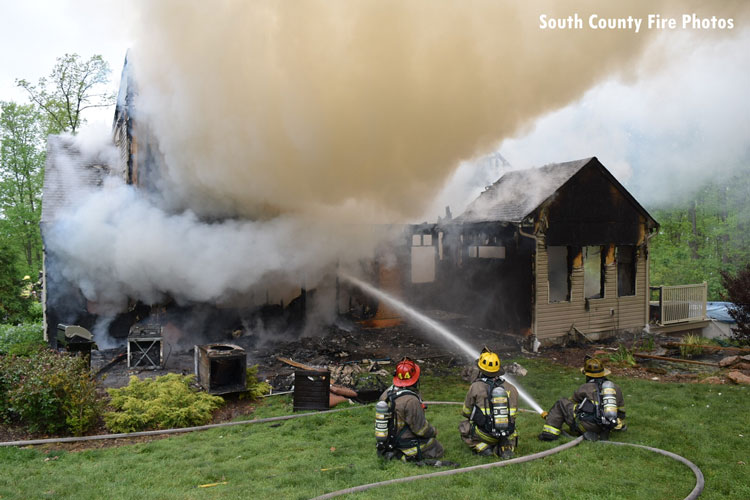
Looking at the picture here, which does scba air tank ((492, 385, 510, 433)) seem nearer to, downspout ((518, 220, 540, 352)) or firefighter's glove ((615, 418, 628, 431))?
firefighter's glove ((615, 418, 628, 431))

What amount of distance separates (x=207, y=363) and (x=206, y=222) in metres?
6.00

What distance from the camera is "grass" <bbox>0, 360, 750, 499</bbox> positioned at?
212 inches

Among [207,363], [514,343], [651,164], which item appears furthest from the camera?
[651,164]

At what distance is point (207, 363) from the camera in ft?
30.3

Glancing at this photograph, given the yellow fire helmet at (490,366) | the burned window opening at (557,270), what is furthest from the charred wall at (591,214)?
the yellow fire helmet at (490,366)

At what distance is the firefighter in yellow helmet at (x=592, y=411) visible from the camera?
6.57 m

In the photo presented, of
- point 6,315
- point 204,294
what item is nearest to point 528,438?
point 204,294

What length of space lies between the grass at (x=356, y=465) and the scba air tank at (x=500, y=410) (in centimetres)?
45

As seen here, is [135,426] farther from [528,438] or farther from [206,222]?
[206,222]

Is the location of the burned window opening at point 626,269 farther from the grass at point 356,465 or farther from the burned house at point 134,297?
the burned house at point 134,297

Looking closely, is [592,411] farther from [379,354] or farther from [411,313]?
[411,313]

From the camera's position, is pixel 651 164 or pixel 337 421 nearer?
pixel 337 421

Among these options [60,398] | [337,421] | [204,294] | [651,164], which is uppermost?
[651,164]

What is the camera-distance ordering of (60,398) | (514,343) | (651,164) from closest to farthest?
1. (60,398)
2. (514,343)
3. (651,164)
